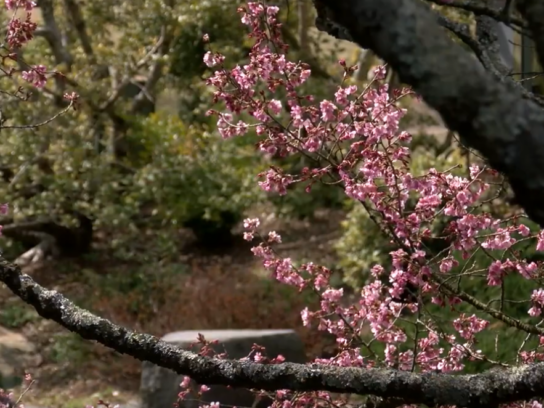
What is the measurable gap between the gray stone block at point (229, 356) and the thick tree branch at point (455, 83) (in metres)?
4.77

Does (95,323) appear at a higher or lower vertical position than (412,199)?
lower

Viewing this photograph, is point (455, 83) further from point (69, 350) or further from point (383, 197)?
point (69, 350)

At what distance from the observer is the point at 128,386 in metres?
6.86

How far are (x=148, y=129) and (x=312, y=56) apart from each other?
108 inches

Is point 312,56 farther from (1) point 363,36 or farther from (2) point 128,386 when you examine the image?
(1) point 363,36

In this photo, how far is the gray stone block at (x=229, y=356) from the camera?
18.7ft

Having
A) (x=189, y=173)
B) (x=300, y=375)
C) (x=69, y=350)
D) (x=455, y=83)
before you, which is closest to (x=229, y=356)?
(x=69, y=350)

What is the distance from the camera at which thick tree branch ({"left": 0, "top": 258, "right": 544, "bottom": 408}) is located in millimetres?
1520

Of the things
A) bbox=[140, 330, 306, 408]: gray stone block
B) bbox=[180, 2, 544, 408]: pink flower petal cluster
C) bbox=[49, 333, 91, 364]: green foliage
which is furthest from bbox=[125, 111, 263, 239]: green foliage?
bbox=[180, 2, 544, 408]: pink flower petal cluster

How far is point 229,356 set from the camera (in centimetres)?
564

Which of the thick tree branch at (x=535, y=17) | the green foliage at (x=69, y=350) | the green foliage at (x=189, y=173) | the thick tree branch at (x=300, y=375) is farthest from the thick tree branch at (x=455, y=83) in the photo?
the green foliage at (x=189, y=173)

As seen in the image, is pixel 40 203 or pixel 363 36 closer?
pixel 363 36

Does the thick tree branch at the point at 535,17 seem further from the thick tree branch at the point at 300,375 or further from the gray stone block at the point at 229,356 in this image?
the gray stone block at the point at 229,356

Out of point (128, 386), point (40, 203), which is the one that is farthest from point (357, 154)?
point (40, 203)
